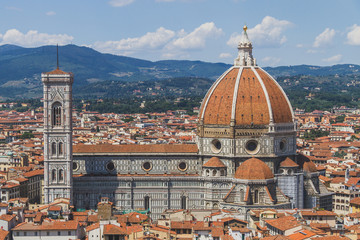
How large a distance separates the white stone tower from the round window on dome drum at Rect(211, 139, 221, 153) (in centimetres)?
1357

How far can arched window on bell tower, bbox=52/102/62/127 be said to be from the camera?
234ft

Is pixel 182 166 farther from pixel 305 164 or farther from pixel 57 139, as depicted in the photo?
pixel 57 139

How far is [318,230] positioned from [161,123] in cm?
13455

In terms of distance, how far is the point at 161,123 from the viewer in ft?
616

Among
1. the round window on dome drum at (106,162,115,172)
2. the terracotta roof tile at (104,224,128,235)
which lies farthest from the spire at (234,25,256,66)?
the terracotta roof tile at (104,224,128,235)

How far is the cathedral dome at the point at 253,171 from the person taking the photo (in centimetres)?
6944

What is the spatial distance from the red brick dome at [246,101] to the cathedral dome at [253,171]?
4.65 metres

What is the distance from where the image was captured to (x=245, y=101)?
74500 mm

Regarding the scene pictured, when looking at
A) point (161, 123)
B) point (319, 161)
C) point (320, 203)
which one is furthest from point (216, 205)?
point (161, 123)

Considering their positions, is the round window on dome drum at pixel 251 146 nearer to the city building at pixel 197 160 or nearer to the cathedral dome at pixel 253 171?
the city building at pixel 197 160

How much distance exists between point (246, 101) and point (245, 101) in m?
0.11

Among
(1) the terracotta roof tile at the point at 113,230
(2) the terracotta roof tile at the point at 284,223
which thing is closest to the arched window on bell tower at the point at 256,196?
(2) the terracotta roof tile at the point at 284,223

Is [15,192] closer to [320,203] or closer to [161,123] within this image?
[320,203]

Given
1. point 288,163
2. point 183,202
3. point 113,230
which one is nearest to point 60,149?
point 183,202
